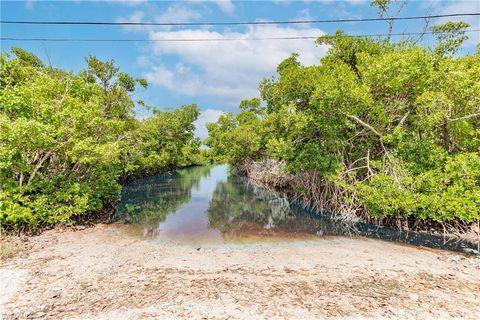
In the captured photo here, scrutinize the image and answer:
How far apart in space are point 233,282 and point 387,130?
9762mm

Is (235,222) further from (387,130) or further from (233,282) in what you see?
(387,130)

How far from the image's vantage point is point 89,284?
570 cm

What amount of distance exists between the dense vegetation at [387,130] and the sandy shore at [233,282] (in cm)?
224

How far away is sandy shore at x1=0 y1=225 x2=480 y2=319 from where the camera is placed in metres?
4.74

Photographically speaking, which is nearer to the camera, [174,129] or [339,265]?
[339,265]

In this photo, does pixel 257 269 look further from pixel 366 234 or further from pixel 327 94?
pixel 327 94

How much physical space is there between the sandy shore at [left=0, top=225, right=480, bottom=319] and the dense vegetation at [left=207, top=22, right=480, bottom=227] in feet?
7.36

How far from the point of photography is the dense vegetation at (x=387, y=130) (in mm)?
9188

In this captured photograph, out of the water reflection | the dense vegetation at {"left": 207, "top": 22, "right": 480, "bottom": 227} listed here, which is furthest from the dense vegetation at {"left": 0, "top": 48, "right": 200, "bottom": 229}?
the dense vegetation at {"left": 207, "top": 22, "right": 480, "bottom": 227}

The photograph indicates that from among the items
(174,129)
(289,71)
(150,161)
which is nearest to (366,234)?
(289,71)

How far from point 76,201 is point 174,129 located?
2588 centimetres

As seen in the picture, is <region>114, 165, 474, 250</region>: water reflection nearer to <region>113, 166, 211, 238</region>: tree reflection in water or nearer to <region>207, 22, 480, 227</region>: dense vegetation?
<region>113, 166, 211, 238</region>: tree reflection in water

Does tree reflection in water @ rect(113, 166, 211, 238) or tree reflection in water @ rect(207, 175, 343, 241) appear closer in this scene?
tree reflection in water @ rect(207, 175, 343, 241)

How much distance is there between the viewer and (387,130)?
38.2 ft
